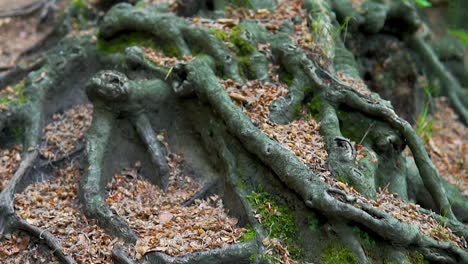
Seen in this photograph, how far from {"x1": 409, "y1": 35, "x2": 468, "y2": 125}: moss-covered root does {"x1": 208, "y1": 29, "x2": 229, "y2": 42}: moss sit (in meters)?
3.89

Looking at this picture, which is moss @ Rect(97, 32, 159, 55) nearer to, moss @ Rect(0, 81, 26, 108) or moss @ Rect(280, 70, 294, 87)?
moss @ Rect(0, 81, 26, 108)

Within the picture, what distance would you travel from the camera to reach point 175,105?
6473 millimetres

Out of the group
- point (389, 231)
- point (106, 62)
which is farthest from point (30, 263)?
point (389, 231)

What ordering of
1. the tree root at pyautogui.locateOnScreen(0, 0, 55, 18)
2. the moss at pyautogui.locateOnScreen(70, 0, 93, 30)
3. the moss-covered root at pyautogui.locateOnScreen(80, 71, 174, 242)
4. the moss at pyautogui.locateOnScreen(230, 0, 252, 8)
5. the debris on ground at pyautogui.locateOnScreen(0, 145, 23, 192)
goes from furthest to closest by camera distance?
the tree root at pyautogui.locateOnScreen(0, 0, 55, 18), the moss at pyautogui.locateOnScreen(70, 0, 93, 30), the moss at pyautogui.locateOnScreen(230, 0, 252, 8), the debris on ground at pyautogui.locateOnScreen(0, 145, 23, 192), the moss-covered root at pyautogui.locateOnScreen(80, 71, 174, 242)

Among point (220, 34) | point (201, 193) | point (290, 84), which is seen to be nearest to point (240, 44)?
point (220, 34)

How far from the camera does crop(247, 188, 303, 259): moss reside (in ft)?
16.8

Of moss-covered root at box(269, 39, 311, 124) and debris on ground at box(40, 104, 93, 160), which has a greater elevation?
moss-covered root at box(269, 39, 311, 124)

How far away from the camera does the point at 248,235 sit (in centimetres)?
512


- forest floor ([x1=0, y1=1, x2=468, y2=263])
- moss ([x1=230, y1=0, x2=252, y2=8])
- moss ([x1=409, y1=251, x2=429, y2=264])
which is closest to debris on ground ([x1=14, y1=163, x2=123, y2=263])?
forest floor ([x1=0, y1=1, x2=468, y2=263])

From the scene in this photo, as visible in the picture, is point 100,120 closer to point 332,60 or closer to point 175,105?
point 175,105

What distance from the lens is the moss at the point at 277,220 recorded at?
5.11m

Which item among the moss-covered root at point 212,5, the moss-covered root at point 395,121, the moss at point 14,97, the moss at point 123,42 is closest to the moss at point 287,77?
the moss-covered root at point 395,121

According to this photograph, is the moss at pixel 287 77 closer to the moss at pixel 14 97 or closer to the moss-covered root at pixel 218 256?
the moss-covered root at pixel 218 256

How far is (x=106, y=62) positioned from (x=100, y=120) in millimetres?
1325
